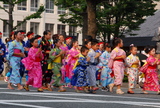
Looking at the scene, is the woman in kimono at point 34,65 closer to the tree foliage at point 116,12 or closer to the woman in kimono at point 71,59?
the woman in kimono at point 71,59

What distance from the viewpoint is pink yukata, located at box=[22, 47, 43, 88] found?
43.5ft

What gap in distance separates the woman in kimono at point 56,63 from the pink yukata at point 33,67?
2.34 ft

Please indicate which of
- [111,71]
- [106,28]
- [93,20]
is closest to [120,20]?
[106,28]

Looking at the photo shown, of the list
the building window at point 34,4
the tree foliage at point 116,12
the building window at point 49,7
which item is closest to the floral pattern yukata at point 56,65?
the tree foliage at point 116,12

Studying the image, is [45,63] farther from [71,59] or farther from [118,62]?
[71,59]

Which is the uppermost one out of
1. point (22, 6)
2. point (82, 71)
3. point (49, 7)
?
point (49, 7)

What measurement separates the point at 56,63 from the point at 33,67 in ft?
3.07

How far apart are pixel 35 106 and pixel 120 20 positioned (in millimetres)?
25384

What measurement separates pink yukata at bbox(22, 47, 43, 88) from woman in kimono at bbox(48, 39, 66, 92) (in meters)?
0.71

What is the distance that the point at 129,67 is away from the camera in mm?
15258

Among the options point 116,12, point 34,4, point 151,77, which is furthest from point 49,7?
point 151,77

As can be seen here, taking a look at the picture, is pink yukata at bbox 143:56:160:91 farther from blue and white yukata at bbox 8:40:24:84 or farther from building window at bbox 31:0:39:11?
building window at bbox 31:0:39:11

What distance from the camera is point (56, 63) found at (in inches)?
554

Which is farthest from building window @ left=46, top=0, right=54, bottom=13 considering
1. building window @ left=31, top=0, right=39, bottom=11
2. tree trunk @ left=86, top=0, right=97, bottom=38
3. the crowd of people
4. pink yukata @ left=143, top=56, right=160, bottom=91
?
pink yukata @ left=143, top=56, right=160, bottom=91
